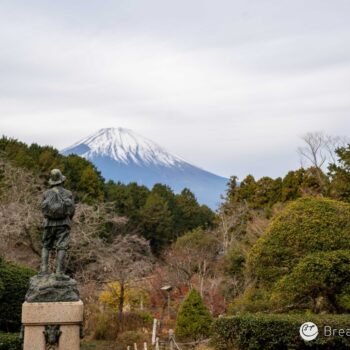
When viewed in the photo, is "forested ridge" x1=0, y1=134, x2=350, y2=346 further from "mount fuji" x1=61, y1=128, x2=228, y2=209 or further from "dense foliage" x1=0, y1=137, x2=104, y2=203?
"mount fuji" x1=61, y1=128, x2=228, y2=209

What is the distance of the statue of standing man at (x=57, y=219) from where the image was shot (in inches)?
327

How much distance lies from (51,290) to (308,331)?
634 centimetres

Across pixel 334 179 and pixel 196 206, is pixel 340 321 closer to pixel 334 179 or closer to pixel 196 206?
pixel 334 179

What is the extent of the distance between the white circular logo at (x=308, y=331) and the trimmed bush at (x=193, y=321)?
19.3ft

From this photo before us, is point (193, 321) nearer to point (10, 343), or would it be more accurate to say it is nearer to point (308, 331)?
point (308, 331)

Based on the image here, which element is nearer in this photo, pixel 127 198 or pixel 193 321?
pixel 193 321

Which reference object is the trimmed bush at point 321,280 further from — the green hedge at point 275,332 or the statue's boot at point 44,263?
the statue's boot at point 44,263

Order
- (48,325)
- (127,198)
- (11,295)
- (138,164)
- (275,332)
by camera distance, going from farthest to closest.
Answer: (138,164) → (127,198) → (11,295) → (275,332) → (48,325)

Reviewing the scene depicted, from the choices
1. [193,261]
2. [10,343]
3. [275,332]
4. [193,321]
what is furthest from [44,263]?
[193,261]

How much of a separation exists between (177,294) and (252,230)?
5.00 meters

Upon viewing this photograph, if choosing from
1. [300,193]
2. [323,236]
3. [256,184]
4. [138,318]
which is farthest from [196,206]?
[323,236]

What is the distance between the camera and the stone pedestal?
25.8 feet

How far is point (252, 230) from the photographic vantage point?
2502 centimetres

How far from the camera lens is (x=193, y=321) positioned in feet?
57.0
